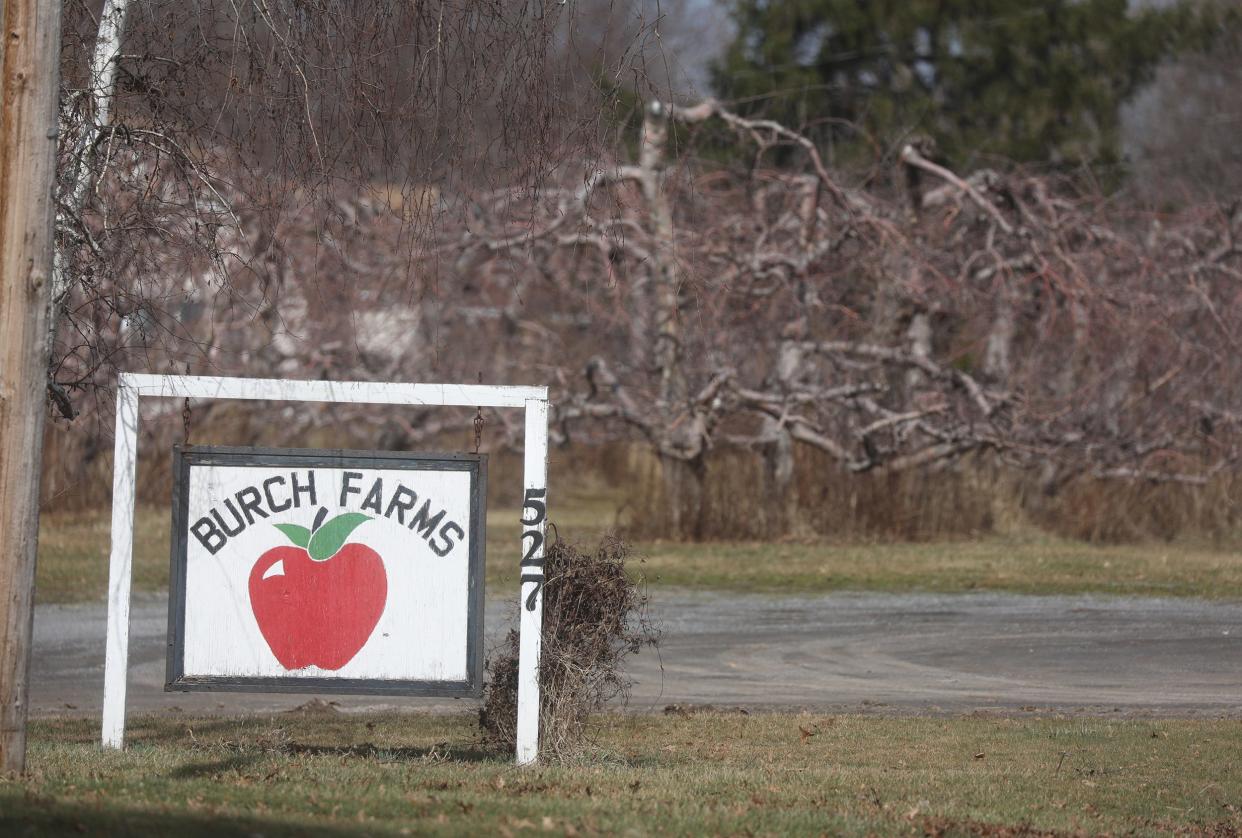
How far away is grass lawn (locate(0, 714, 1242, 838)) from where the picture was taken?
5707mm

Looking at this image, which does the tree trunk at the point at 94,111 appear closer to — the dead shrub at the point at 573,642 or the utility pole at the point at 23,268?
the utility pole at the point at 23,268

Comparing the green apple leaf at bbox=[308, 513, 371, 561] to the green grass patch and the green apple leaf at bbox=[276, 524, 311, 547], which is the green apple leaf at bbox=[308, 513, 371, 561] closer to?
the green apple leaf at bbox=[276, 524, 311, 547]

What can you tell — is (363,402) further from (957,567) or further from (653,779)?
(957,567)

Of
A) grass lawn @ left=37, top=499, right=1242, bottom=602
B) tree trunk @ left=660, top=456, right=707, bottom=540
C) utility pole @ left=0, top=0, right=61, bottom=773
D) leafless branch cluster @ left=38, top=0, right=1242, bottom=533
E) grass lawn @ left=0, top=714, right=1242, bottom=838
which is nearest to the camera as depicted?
grass lawn @ left=0, top=714, right=1242, bottom=838

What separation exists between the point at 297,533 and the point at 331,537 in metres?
0.16

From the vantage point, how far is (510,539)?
2161 centimetres

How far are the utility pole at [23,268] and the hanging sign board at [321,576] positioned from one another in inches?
50.3

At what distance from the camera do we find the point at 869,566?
18.3 meters

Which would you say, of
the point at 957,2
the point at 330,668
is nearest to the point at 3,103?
the point at 330,668

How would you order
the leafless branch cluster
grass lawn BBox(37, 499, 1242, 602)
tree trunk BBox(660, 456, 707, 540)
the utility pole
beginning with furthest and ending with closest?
tree trunk BBox(660, 456, 707, 540) → the leafless branch cluster → grass lawn BBox(37, 499, 1242, 602) → the utility pole

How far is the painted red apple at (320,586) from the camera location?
725cm

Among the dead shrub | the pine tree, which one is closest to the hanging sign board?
the dead shrub

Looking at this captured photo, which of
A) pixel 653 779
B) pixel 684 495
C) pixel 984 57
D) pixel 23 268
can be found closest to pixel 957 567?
pixel 684 495

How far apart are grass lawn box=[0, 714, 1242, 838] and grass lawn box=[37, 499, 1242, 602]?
618 cm
